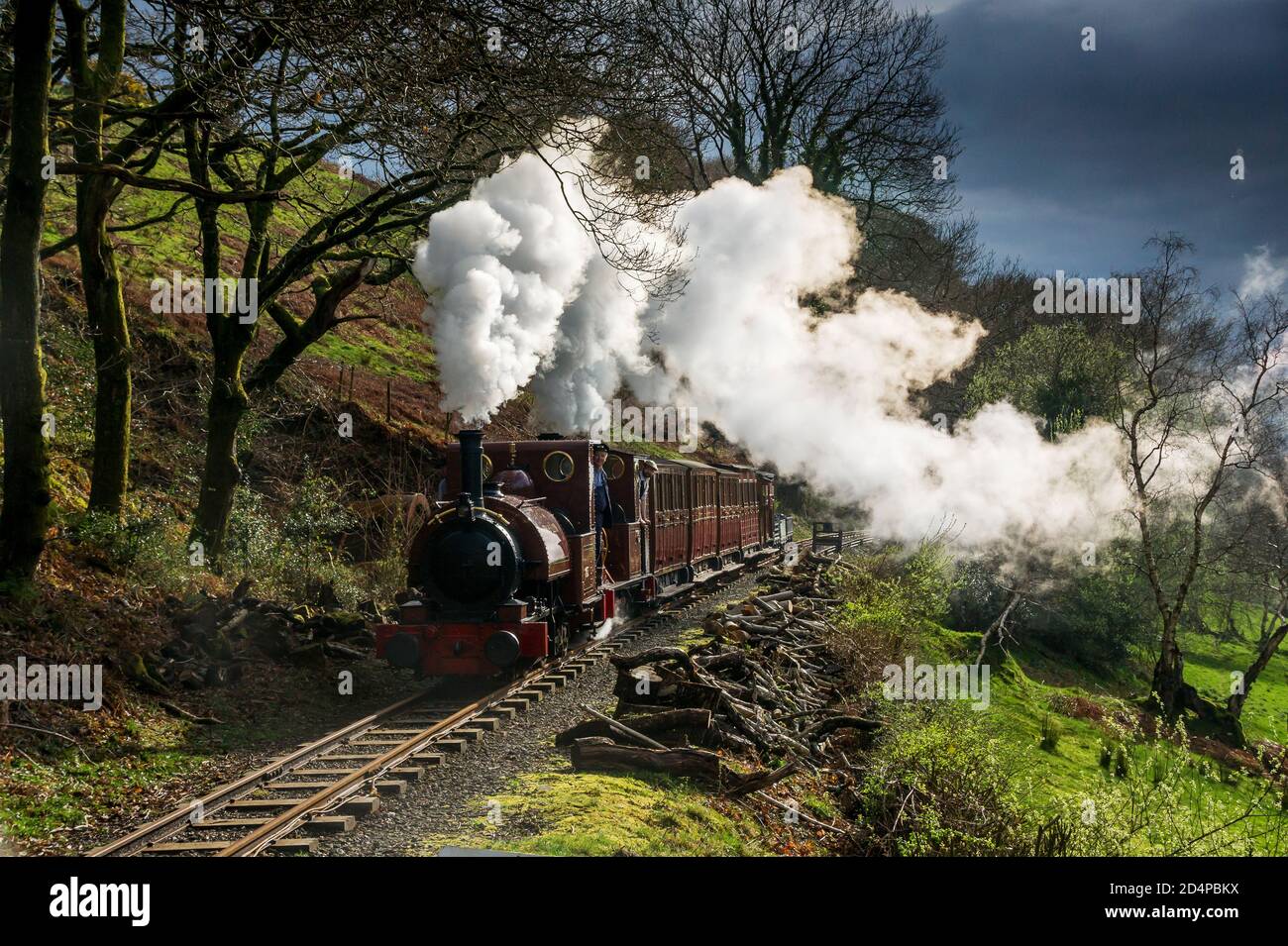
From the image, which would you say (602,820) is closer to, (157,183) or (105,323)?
(157,183)

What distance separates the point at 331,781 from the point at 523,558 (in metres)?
4.03

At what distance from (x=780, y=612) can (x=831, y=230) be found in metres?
17.0

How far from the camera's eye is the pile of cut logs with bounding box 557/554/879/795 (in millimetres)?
8055

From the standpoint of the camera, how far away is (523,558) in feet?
36.7

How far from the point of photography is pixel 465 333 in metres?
13.1

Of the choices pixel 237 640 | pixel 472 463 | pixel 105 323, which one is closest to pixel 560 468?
pixel 472 463

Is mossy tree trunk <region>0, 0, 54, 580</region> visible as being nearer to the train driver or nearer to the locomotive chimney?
the locomotive chimney

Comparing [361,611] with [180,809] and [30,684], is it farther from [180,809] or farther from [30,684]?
[180,809]

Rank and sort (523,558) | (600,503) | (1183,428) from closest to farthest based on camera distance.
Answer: (523,558) → (600,503) → (1183,428)

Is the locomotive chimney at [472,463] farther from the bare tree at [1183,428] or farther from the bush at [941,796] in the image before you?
the bare tree at [1183,428]

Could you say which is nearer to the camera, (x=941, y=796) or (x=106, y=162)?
(x=941, y=796)

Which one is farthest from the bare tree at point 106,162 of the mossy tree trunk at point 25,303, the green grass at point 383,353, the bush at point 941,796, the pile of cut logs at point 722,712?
the green grass at point 383,353

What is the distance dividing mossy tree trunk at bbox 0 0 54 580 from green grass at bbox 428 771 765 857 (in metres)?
5.61
